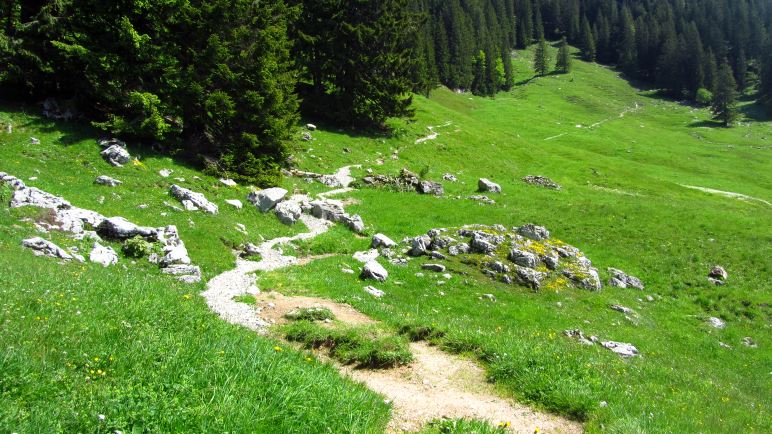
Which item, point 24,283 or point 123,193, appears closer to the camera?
point 24,283

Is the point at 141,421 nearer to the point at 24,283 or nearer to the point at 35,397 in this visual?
the point at 35,397

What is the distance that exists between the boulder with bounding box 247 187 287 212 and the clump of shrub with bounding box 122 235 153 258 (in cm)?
1135

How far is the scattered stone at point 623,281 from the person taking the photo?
27.5 metres

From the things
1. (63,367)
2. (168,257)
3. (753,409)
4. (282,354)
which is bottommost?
(753,409)

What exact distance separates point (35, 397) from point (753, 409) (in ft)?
55.7

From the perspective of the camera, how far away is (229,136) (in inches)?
1412

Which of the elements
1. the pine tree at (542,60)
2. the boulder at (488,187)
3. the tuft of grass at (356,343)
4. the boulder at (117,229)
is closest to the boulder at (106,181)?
the boulder at (117,229)

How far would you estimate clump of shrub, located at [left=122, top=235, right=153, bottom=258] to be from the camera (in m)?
19.6

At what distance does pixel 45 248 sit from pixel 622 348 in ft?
74.4

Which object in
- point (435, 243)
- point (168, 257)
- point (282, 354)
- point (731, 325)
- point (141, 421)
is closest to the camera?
point (141, 421)

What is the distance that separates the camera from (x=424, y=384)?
35.1 feet

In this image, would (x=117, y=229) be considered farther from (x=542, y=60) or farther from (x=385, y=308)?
(x=542, y=60)

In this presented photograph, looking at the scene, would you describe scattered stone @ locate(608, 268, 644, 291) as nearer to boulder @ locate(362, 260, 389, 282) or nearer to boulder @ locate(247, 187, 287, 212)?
boulder @ locate(362, 260, 389, 282)

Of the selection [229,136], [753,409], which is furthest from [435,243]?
[229,136]
